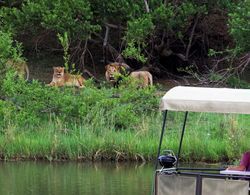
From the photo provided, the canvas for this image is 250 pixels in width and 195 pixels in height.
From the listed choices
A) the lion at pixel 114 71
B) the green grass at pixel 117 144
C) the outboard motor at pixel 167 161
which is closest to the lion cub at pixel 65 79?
the lion at pixel 114 71

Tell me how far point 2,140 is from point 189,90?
8730mm

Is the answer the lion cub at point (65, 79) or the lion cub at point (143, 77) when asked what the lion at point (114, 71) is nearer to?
the lion cub at point (143, 77)

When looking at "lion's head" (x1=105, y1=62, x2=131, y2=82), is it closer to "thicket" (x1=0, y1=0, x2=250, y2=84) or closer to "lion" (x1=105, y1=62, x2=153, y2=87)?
"lion" (x1=105, y1=62, x2=153, y2=87)

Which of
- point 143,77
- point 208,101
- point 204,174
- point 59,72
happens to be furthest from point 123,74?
point 204,174

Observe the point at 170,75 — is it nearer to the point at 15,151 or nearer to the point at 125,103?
the point at 125,103

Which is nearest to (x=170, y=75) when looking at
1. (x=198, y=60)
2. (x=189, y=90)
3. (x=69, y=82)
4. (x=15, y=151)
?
(x=198, y=60)

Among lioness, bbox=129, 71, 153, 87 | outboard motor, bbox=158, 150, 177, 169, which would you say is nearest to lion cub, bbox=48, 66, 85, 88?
lioness, bbox=129, 71, 153, 87

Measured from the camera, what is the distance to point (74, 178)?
1608 cm

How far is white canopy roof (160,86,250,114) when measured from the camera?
9.91 meters

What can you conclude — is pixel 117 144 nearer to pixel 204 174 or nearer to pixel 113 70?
pixel 113 70

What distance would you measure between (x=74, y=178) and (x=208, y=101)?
6.51 metres

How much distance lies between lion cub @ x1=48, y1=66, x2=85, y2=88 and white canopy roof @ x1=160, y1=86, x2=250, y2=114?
12.6 m

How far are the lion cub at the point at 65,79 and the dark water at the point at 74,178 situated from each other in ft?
17.7

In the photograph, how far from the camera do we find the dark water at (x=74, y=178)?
1458cm
